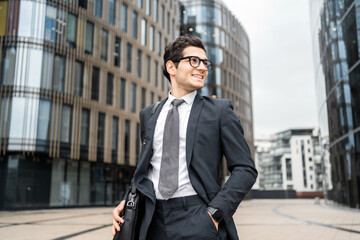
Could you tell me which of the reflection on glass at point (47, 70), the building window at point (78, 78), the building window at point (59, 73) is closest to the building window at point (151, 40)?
the building window at point (78, 78)

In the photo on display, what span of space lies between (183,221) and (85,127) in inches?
888

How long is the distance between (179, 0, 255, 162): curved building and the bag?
41.0m

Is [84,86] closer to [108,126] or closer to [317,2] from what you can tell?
[108,126]

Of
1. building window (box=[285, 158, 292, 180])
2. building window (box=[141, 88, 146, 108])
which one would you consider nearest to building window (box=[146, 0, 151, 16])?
building window (box=[141, 88, 146, 108])

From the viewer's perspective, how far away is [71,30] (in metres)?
Answer: 23.3

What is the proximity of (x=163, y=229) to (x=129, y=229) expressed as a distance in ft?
0.58

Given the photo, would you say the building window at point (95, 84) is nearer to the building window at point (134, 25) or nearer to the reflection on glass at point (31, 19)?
the reflection on glass at point (31, 19)

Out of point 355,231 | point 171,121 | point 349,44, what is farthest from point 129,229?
point 349,44

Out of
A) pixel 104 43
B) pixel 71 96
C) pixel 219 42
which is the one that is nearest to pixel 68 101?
pixel 71 96

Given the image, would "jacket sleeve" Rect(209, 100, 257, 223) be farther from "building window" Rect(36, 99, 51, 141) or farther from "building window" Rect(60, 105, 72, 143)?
"building window" Rect(60, 105, 72, 143)

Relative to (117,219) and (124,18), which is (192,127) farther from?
(124,18)

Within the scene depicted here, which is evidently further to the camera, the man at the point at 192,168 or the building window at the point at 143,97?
the building window at the point at 143,97

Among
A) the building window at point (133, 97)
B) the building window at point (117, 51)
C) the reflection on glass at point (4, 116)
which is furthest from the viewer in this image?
the building window at point (133, 97)

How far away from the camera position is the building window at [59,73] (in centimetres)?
2193
